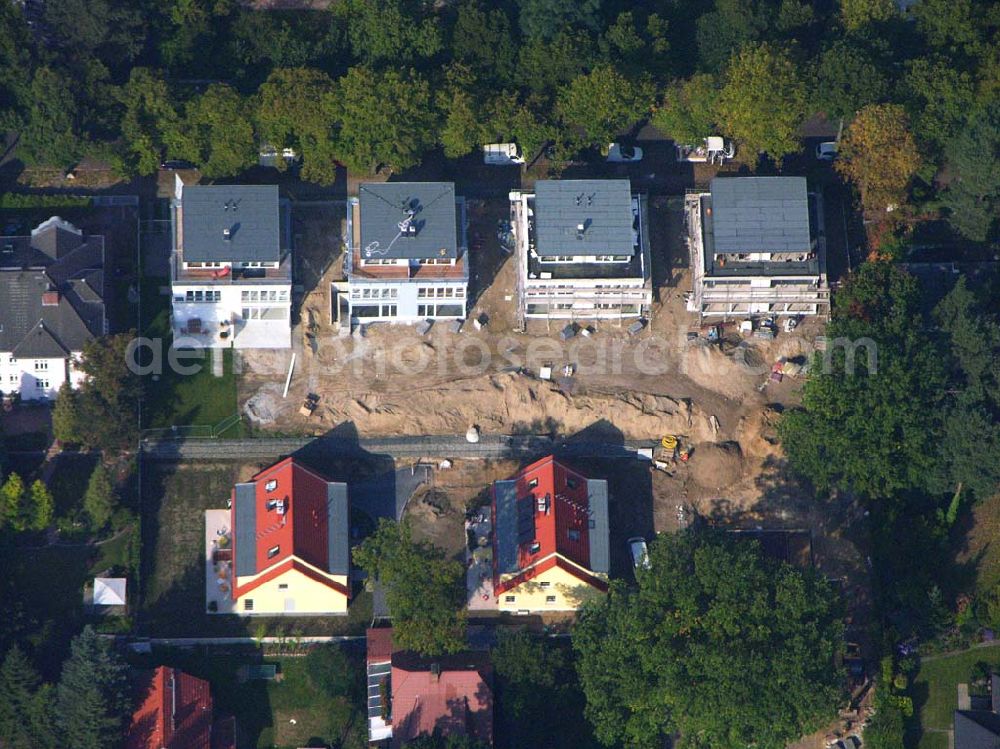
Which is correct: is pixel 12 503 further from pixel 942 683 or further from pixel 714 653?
pixel 942 683

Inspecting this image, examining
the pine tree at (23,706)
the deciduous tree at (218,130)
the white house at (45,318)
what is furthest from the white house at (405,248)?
the pine tree at (23,706)

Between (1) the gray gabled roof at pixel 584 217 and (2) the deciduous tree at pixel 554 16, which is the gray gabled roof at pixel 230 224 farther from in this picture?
(2) the deciduous tree at pixel 554 16

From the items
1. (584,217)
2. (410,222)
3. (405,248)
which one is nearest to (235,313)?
(405,248)

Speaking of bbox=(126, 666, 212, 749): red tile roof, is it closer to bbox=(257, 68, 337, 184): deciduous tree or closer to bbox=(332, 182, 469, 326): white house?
bbox=(332, 182, 469, 326): white house

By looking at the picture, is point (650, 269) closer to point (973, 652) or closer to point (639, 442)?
point (639, 442)

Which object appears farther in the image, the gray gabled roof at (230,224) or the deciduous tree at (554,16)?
the deciduous tree at (554,16)

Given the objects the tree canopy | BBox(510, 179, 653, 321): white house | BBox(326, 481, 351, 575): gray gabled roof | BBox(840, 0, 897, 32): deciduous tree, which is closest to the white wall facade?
BBox(326, 481, 351, 575): gray gabled roof
